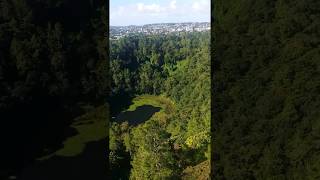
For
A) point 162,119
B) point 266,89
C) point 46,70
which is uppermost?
point 46,70

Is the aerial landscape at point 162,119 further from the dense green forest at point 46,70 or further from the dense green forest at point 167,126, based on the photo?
the dense green forest at point 46,70

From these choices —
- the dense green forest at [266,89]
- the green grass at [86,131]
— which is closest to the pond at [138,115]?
the dense green forest at [266,89]

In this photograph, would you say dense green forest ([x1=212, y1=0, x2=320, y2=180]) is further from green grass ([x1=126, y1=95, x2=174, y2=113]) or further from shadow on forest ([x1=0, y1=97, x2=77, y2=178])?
green grass ([x1=126, y1=95, x2=174, y2=113])

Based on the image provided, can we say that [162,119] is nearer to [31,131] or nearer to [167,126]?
[167,126]

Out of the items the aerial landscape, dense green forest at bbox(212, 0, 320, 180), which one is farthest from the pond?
dense green forest at bbox(212, 0, 320, 180)

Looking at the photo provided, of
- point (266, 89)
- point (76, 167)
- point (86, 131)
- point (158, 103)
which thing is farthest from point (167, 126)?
point (76, 167)

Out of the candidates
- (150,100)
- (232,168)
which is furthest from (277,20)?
(150,100)
